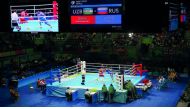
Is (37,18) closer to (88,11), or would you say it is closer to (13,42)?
(88,11)

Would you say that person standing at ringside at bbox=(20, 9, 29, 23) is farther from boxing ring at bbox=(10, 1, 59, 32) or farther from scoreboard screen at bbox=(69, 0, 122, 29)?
scoreboard screen at bbox=(69, 0, 122, 29)

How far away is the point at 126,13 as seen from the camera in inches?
219

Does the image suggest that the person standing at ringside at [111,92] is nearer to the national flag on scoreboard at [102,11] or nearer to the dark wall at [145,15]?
the dark wall at [145,15]

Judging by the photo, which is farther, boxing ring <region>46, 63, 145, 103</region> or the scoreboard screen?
boxing ring <region>46, 63, 145, 103</region>

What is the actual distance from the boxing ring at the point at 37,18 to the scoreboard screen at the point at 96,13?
508 millimetres

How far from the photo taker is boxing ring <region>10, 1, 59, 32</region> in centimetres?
622

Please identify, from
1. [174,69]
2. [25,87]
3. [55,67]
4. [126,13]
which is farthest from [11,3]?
[55,67]

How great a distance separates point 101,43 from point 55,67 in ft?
13.4

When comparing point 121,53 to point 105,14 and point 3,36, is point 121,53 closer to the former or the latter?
point 3,36

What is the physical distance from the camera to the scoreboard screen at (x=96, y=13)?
557 centimetres

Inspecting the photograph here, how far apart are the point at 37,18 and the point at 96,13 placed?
1413 mm

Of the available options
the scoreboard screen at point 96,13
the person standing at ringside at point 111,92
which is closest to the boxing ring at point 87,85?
the person standing at ringside at point 111,92

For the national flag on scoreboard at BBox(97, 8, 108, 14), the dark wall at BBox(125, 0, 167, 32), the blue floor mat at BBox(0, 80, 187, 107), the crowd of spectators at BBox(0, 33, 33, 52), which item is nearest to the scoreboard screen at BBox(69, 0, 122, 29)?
the national flag on scoreboard at BBox(97, 8, 108, 14)

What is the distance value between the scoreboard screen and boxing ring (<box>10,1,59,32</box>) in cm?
51
